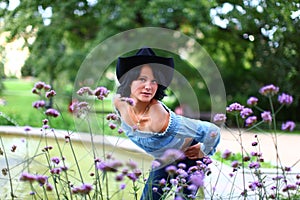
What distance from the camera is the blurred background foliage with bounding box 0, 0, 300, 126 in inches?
247

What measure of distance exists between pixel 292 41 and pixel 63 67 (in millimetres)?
3541

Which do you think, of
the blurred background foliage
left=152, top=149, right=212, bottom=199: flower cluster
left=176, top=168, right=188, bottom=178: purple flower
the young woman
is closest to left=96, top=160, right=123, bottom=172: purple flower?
left=152, top=149, right=212, bottom=199: flower cluster

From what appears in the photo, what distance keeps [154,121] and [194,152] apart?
0.21 meters

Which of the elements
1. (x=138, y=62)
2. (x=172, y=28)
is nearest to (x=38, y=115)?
(x=172, y=28)

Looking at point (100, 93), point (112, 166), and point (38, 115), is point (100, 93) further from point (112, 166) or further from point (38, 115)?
point (38, 115)

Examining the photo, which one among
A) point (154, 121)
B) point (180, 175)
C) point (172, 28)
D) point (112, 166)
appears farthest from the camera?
point (172, 28)

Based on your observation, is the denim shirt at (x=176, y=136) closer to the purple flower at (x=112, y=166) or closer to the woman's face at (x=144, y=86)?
the woman's face at (x=144, y=86)

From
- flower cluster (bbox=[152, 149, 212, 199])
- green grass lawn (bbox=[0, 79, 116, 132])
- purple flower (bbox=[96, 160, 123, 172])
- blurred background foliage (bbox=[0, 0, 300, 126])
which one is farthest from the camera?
blurred background foliage (bbox=[0, 0, 300, 126])

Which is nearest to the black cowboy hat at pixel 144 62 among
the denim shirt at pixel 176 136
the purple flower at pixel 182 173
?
the denim shirt at pixel 176 136

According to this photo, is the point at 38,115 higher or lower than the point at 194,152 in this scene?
lower

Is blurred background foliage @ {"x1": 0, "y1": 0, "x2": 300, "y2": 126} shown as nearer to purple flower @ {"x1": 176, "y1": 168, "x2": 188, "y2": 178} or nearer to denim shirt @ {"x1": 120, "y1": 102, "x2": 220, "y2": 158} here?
denim shirt @ {"x1": 120, "y1": 102, "x2": 220, "y2": 158}

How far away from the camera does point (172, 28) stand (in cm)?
654

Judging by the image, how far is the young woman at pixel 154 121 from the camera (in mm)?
1718

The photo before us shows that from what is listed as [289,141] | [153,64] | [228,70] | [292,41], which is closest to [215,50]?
[228,70]
